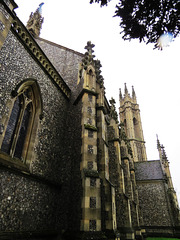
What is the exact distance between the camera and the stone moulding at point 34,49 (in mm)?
7146

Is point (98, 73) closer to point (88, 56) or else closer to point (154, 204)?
point (88, 56)

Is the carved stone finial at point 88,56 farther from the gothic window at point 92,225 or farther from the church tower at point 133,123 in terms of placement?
the church tower at point 133,123

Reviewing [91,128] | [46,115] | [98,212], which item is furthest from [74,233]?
[46,115]

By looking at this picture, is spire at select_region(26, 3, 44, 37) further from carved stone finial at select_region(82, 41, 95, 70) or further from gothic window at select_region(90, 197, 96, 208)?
gothic window at select_region(90, 197, 96, 208)

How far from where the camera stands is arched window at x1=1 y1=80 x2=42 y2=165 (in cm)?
630

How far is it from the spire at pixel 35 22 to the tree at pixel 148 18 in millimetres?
11565

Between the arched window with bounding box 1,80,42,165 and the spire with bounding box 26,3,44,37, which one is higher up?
the spire with bounding box 26,3,44,37

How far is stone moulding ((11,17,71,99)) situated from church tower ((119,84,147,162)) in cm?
3255

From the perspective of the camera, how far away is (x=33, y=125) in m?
7.48

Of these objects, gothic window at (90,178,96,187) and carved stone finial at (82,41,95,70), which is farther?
carved stone finial at (82,41,95,70)

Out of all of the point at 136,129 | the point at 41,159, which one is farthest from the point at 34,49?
the point at 136,129

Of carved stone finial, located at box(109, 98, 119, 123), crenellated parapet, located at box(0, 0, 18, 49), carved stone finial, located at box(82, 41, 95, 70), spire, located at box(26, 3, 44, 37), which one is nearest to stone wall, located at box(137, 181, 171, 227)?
carved stone finial, located at box(109, 98, 119, 123)

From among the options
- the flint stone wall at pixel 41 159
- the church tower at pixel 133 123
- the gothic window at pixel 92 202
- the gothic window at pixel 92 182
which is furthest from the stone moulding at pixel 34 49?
the church tower at pixel 133 123

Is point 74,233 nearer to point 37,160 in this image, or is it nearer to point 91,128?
point 37,160
